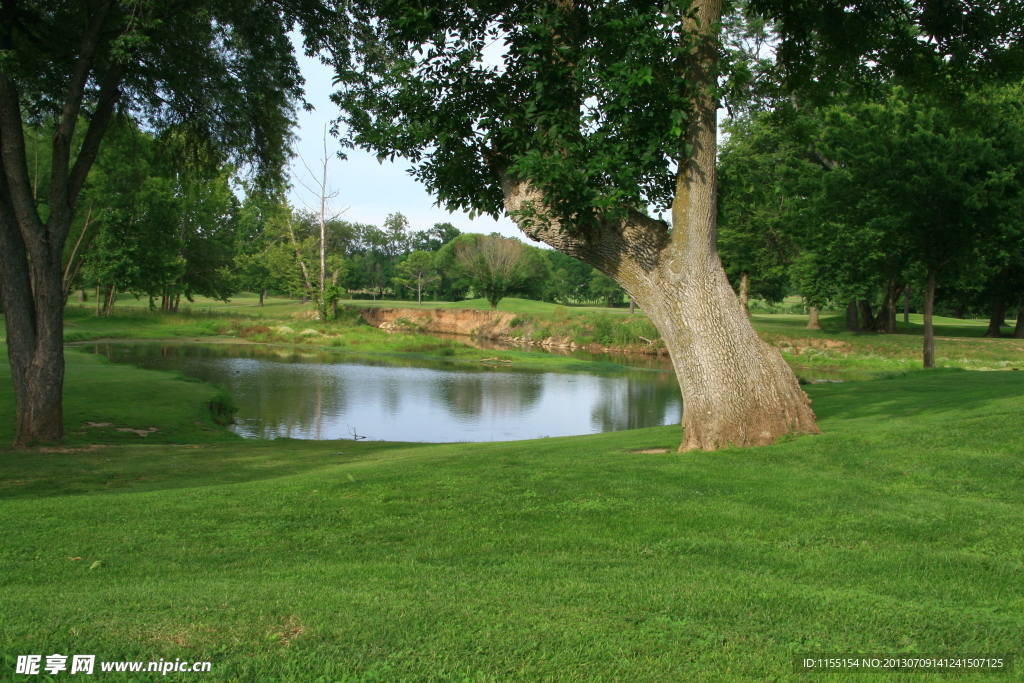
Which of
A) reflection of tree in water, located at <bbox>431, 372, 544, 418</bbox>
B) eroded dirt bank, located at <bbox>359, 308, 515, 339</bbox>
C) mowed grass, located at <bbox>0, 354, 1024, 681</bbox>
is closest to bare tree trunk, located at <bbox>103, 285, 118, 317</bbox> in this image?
eroded dirt bank, located at <bbox>359, 308, 515, 339</bbox>

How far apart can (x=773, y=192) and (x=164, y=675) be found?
959 cm

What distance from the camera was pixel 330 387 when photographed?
2617 centimetres

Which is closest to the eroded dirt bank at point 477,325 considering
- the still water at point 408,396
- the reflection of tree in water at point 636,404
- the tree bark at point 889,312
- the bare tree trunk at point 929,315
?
the still water at point 408,396

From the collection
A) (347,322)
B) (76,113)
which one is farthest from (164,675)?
(347,322)

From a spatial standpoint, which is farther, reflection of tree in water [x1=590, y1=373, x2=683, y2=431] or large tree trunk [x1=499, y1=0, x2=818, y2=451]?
reflection of tree in water [x1=590, y1=373, x2=683, y2=431]

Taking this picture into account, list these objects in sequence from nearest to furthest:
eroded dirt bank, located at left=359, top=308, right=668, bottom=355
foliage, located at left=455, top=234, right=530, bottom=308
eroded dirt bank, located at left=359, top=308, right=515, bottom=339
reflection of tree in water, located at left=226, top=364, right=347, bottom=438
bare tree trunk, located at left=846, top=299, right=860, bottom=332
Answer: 1. reflection of tree in water, located at left=226, top=364, right=347, bottom=438
2. bare tree trunk, located at left=846, top=299, right=860, bottom=332
3. eroded dirt bank, located at left=359, top=308, right=668, bottom=355
4. eroded dirt bank, located at left=359, top=308, right=515, bottom=339
5. foliage, located at left=455, top=234, right=530, bottom=308

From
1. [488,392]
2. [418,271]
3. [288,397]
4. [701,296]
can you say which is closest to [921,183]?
[488,392]

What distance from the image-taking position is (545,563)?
5109mm

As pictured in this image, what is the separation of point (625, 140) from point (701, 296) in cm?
223

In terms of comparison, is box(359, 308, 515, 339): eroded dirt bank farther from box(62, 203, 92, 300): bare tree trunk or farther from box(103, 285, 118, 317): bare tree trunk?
box(62, 203, 92, 300): bare tree trunk

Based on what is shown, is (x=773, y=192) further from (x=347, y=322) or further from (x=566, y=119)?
(x=347, y=322)

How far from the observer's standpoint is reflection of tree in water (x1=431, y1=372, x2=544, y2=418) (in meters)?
22.8

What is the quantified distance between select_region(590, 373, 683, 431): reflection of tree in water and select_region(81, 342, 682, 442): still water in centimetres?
3

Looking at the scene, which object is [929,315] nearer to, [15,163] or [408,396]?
[408,396]
